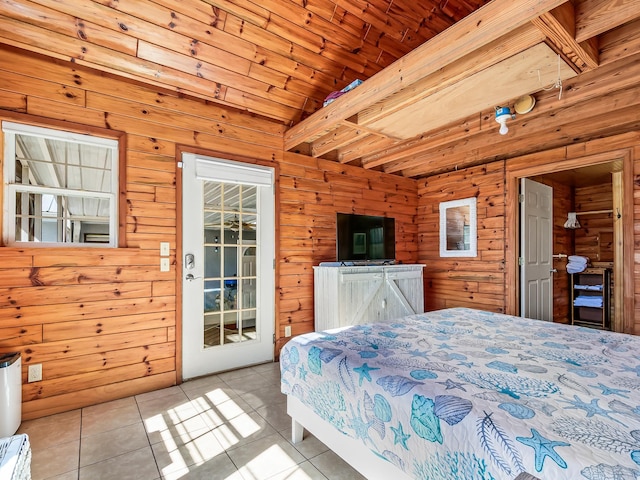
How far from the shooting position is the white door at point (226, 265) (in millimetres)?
3016

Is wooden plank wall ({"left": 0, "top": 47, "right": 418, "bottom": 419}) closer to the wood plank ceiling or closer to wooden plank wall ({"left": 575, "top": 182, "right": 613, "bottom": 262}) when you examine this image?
the wood plank ceiling

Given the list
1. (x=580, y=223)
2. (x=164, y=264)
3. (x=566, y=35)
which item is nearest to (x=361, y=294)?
(x=164, y=264)

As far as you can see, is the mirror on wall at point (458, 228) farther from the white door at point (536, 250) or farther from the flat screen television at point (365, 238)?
the flat screen television at point (365, 238)

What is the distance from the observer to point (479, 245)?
427 cm

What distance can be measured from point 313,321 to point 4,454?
111 inches

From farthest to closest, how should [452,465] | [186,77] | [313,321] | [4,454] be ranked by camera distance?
[313,321] → [186,77] → [4,454] → [452,465]

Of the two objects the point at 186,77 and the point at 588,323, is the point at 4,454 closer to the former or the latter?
the point at 186,77

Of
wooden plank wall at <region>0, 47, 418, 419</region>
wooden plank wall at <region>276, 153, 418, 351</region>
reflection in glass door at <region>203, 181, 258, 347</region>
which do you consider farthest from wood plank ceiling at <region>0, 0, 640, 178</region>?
reflection in glass door at <region>203, 181, 258, 347</region>

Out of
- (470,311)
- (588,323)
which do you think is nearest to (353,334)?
(470,311)

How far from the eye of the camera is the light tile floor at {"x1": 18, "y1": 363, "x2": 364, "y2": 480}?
1734 millimetres

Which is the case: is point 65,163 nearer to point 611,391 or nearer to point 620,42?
point 611,391

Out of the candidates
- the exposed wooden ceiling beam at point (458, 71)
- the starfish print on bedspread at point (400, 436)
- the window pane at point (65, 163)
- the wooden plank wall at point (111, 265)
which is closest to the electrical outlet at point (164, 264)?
the wooden plank wall at point (111, 265)

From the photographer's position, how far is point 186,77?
9.07 ft

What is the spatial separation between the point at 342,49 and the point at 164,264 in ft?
8.02
